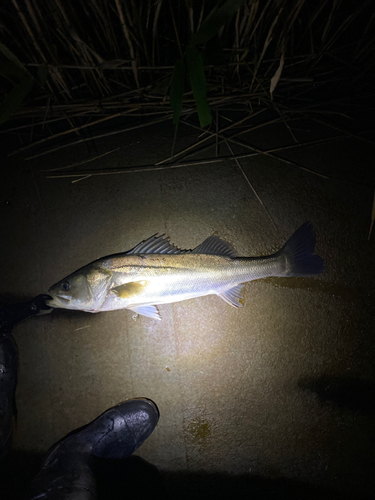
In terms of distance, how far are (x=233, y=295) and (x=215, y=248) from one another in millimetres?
568

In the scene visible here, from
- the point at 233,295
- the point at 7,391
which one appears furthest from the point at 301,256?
the point at 7,391

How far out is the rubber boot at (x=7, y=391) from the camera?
2.81 m

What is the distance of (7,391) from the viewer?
2.86 m

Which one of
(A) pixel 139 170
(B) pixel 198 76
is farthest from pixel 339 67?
(A) pixel 139 170

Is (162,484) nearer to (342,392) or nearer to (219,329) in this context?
(219,329)

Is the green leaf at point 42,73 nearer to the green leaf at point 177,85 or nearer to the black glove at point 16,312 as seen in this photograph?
the green leaf at point 177,85

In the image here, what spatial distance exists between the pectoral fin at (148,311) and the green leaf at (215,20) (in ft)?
7.99

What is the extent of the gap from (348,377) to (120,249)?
3.07 m

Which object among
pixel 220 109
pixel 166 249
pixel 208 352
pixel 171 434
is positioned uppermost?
pixel 220 109

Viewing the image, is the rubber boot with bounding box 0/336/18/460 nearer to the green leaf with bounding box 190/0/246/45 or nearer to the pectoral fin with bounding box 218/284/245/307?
the pectoral fin with bounding box 218/284/245/307

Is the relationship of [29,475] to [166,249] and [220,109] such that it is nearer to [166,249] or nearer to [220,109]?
[166,249]

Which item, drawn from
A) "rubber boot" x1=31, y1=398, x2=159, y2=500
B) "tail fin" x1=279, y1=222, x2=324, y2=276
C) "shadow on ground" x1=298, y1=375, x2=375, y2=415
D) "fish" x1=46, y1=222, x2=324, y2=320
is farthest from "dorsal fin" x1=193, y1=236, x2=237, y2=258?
"rubber boot" x1=31, y1=398, x2=159, y2=500

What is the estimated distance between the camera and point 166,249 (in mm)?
2768

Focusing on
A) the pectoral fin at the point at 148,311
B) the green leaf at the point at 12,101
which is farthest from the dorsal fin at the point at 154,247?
the green leaf at the point at 12,101
